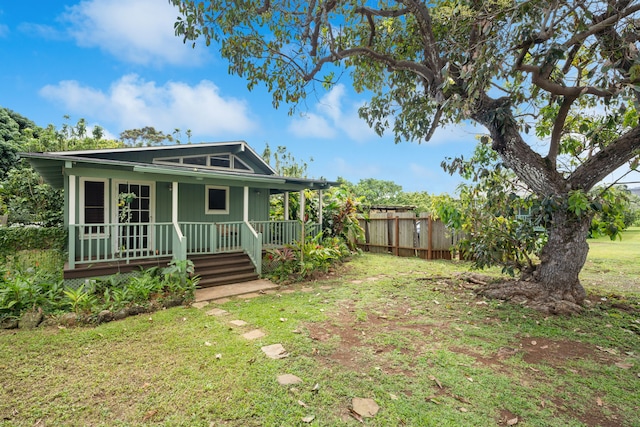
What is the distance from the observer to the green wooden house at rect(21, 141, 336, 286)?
6.57 metres

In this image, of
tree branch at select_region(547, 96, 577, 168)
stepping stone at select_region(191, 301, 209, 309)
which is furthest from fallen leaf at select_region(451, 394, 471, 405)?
tree branch at select_region(547, 96, 577, 168)

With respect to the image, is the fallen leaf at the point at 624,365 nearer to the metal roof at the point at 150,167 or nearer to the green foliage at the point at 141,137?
the metal roof at the point at 150,167

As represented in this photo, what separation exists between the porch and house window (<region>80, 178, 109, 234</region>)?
0.98ft

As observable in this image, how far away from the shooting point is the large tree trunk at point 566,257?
5172mm

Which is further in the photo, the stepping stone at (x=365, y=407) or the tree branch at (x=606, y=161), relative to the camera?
the tree branch at (x=606, y=161)

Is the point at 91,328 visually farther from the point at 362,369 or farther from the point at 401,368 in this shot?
the point at 401,368

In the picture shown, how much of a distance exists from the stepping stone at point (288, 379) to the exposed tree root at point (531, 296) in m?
4.45

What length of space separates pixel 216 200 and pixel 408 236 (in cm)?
734

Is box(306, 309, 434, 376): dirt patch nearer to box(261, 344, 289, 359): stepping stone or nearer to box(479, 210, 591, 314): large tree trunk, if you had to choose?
box(261, 344, 289, 359): stepping stone

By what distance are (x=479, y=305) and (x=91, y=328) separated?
21.2 ft

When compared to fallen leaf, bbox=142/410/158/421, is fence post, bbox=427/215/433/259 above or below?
above

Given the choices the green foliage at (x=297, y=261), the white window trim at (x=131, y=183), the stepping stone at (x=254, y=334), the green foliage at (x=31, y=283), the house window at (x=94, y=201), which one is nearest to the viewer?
the stepping stone at (x=254, y=334)

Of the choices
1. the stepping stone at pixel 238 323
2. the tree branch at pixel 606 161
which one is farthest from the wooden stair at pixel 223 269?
the tree branch at pixel 606 161

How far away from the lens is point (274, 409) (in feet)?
8.16
